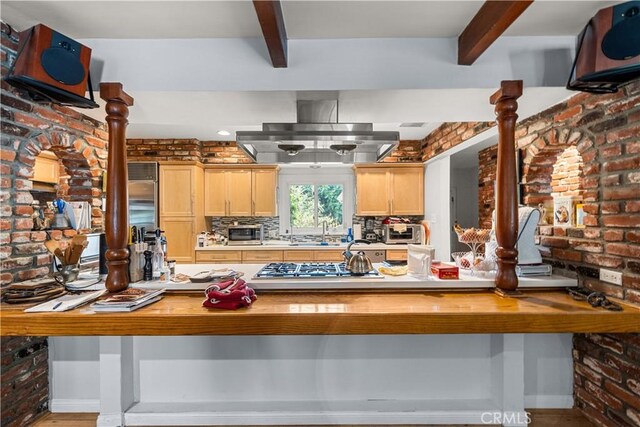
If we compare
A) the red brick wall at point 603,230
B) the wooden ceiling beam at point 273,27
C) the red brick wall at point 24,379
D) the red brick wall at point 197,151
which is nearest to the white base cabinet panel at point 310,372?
the red brick wall at point 24,379

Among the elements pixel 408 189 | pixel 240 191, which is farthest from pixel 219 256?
pixel 408 189

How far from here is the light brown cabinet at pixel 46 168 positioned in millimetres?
3381

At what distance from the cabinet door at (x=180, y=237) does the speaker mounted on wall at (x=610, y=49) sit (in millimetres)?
4507

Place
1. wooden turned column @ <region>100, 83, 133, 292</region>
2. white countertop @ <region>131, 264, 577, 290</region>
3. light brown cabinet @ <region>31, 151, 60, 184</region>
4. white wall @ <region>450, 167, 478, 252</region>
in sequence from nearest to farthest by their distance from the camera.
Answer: wooden turned column @ <region>100, 83, 133, 292</region> < white countertop @ <region>131, 264, 577, 290</region> < light brown cabinet @ <region>31, 151, 60, 184</region> < white wall @ <region>450, 167, 478, 252</region>

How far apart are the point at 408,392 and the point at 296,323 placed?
1110 millimetres

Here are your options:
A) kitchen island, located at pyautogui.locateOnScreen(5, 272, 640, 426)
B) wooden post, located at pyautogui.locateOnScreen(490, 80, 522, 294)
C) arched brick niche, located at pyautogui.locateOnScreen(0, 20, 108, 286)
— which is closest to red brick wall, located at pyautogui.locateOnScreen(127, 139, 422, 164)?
arched brick niche, located at pyautogui.locateOnScreen(0, 20, 108, 286)

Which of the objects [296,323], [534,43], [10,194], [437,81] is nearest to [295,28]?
[437,81]

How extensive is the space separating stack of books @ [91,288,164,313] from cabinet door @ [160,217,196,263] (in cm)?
275

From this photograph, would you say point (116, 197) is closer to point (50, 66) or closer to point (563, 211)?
point (50, 66)

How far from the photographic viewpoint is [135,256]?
2.11m

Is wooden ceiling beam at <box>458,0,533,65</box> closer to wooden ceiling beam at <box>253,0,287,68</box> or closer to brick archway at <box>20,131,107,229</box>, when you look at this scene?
wooden ceiling beam at <box>253,0,287,68</box>

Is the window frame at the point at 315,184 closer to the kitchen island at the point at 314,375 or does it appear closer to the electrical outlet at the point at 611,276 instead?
the kitchen island at the point at 314,375

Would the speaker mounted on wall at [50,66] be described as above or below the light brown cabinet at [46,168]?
above

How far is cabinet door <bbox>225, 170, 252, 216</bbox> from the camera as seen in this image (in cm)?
479
